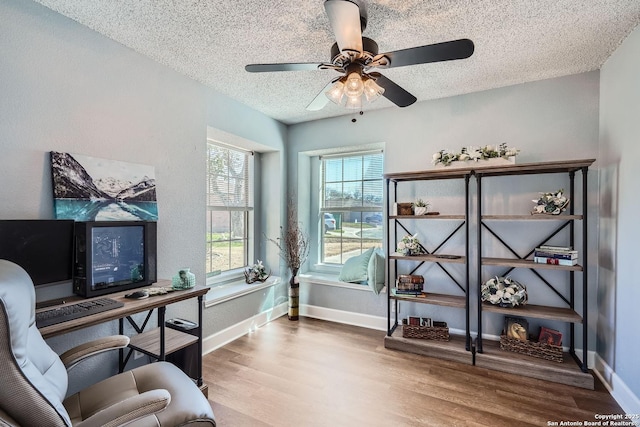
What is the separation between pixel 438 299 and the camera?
2.92m

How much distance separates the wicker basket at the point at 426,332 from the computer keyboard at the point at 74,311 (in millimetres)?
2526

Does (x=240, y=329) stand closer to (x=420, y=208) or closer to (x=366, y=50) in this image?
(x=420, y=208)

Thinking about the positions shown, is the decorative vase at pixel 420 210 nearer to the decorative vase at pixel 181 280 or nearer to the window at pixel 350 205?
the window at pixel 350 205

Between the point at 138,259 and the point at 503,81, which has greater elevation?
the point at 503,81

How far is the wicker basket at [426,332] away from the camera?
9.59 ft

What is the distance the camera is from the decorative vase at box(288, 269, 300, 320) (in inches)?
149

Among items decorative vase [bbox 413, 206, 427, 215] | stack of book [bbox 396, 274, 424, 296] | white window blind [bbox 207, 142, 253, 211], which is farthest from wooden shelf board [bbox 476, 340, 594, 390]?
white window blind [bbox 207, 142, 253, 211]

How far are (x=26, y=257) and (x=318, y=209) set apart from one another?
10.1 ft

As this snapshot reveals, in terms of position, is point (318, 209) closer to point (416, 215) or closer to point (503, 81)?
point (416, 215)

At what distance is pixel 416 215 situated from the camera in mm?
2975

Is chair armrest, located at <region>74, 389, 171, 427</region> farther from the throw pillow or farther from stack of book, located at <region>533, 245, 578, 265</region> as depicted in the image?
stack of book, located at <region>533, 245, 578, 265</region>

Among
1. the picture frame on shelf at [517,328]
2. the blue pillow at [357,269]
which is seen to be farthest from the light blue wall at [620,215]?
the blue pillow at [357,269]

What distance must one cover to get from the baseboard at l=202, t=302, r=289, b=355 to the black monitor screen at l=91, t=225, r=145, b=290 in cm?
112

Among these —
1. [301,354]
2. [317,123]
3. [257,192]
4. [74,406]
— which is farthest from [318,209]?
[74,406]
